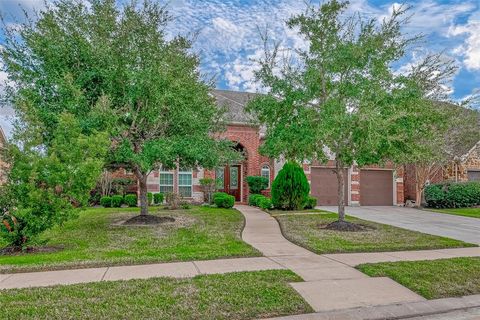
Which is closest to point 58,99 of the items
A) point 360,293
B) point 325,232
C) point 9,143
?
point 9,143

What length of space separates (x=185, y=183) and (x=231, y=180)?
2.60 meters

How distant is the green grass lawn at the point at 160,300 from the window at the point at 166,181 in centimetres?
1360

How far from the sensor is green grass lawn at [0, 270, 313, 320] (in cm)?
420

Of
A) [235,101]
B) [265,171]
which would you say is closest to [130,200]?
[265,171]

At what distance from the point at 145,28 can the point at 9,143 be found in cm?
507

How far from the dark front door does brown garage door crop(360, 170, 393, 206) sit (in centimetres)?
723

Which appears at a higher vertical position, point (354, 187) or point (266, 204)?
point (354, 187)

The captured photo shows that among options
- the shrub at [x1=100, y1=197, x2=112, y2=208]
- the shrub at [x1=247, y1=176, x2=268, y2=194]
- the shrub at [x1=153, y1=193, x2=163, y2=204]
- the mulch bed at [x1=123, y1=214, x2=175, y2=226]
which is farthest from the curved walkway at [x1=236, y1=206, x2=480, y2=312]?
the shrub at [x1=100, y1=197, x2=112, y2=208]

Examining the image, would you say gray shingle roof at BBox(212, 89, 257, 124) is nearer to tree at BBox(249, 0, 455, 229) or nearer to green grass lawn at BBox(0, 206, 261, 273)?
tree at BBox(249, 0, 455, 229)

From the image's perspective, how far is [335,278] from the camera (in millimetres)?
5766

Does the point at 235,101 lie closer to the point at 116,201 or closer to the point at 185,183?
the point at 185,183

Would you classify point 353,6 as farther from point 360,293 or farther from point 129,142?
point 360,293

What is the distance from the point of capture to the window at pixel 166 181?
1875cm

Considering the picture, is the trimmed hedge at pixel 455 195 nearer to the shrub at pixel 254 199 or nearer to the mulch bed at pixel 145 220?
the shrub at pixel 254 199
